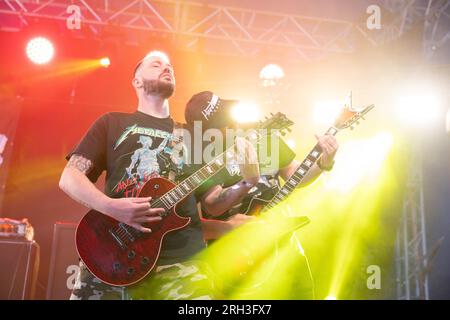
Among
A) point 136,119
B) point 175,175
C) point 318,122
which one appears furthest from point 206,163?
point 318,122

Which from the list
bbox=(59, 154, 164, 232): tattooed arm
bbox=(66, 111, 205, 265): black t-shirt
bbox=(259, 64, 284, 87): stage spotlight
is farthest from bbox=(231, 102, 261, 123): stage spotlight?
bbox=(59, 154, 164, 232): tattooed arm

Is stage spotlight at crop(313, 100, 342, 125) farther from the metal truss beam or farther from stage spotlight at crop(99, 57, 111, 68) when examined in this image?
stage spotlight at crop(99, 57, 111, 68)

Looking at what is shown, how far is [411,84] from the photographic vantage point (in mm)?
6438

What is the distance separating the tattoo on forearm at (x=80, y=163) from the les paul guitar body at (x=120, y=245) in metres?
0.25

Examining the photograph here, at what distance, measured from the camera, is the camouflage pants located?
2.27 meters

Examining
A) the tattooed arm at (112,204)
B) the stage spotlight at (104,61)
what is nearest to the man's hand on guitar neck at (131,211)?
the tattooed arm at (112,204)

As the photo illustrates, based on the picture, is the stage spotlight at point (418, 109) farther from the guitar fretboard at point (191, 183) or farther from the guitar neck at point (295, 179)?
the guitar fretboard at point (191, 183)

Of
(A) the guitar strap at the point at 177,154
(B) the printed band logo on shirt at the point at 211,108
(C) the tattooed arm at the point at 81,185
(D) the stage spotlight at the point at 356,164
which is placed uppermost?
(D) the stage spotlight at the point at 356,164

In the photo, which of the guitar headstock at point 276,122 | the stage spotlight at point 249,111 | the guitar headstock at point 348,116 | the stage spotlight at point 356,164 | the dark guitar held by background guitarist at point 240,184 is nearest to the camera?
the dark guitar held by background guitarist at point 240,184

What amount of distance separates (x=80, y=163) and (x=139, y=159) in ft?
1.08

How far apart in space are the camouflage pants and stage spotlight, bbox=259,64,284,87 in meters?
5.02

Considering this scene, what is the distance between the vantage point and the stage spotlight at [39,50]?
21.2 ft

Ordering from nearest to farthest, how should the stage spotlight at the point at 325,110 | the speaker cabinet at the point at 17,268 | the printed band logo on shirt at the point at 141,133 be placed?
the printed band logo on shirt at the point at 141,133, the speaker cabinet at the point at 17,268, the stage spotlight at the point at 325,110

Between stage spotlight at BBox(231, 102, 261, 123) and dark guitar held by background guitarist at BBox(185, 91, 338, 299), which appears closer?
dark guitar held by background guitarist at BBox(185, 91, 338, 299)
